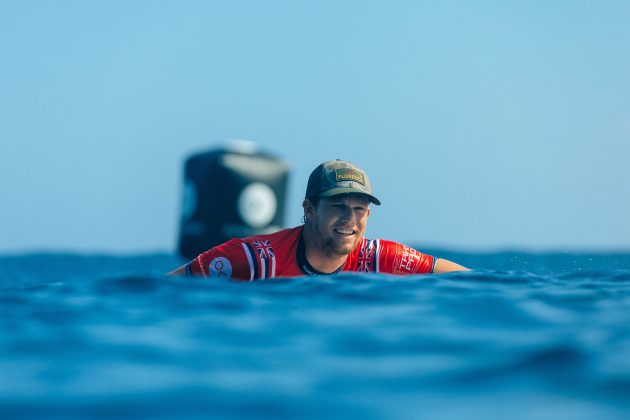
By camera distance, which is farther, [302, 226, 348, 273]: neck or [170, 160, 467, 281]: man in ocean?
[302, 226, 348, 273]: neck

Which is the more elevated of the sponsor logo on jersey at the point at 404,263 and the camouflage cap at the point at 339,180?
the camouflage cap at the point at 339,180

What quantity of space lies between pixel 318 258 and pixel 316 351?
3.08 meters

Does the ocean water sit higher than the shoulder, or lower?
lower

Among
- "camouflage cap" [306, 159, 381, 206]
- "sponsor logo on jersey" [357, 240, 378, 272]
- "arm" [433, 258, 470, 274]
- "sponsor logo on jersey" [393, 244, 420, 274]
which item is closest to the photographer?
"camouflage cap" [306, 159, 381, 206]

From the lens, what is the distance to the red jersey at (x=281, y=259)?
662 cm

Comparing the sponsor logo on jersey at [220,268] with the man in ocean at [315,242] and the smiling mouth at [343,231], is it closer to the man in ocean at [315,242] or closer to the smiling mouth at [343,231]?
the man in ocean at [315,242]

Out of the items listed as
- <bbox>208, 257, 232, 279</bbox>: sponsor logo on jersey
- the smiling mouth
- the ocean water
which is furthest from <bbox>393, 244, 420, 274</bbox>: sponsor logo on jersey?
<bbox>208, 257, 232, 279</bbox>: sponsor logo on jersey

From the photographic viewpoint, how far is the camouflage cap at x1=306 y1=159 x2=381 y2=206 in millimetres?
6531

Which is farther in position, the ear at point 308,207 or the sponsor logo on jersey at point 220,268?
the ear at point 308,207

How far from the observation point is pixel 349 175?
6.62 metres

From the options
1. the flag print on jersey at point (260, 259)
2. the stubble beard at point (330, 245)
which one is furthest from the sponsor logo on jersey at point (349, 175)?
the flag print on jersey at point (260, 259)

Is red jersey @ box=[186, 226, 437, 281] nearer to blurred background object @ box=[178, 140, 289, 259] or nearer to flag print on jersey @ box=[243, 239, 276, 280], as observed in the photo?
flag print on jersey @ box=[243, 239, 276, 280]

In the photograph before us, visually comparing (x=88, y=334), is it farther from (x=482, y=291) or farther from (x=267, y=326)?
(x=482, y=291)

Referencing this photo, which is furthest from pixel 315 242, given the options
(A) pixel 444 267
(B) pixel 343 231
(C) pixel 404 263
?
(A) pixel 444 267
